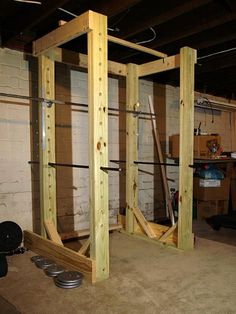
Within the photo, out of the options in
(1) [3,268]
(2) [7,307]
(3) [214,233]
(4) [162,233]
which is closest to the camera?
(2) [7,307]

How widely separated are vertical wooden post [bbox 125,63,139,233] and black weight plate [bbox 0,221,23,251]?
1.38 m

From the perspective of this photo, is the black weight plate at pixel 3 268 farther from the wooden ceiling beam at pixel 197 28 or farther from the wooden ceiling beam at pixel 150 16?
the wooden ceiling beam at pixel 197 28

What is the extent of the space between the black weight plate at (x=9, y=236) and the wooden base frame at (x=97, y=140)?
0.17 metres

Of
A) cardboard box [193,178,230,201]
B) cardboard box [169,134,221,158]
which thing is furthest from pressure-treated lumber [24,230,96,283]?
cardboard box [193,178,230,201]

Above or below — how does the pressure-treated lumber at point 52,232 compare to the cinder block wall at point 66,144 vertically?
below

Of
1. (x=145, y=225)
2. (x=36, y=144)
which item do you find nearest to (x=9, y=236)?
(x=36, y=144)

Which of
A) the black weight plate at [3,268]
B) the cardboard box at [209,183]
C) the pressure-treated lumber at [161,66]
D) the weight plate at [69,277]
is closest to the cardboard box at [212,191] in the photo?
the cardboard box at [209,183]

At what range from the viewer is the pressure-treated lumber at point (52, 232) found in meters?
2.84

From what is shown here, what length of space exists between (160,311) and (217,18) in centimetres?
247

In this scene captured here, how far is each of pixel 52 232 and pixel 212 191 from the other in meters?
2.86

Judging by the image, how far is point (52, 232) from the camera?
2889 millimetres

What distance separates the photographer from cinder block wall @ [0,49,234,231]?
3121 millimetres

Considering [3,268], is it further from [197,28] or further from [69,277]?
[197,28]

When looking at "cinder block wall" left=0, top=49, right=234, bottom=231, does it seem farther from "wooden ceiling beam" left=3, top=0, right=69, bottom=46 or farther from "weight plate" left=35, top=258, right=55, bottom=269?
"weight plate" left=35, top=258, right=55, bottom=269
